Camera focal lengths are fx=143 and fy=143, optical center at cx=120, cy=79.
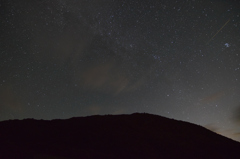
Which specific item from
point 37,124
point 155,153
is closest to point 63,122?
point 37,124

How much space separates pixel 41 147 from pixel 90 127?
5608 millimetres

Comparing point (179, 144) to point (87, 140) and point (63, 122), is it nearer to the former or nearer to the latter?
point (87, 140)

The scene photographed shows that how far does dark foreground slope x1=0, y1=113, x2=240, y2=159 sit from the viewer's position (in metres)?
8.42

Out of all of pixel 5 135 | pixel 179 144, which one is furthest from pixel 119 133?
pixel 5 135

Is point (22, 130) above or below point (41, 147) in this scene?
above

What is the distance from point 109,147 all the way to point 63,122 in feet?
20.9

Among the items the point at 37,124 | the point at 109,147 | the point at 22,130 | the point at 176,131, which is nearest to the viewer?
the point at 109,147

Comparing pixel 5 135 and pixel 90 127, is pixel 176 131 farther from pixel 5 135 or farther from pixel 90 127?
pixel 5 135

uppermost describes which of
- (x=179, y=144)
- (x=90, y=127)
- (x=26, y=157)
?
(x=90, y=127)

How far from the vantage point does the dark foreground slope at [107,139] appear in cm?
842

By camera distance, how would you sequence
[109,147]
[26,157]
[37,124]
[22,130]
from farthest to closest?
1. [37,124]
2. [22,130]
3. [109,147]
4. [26,157]

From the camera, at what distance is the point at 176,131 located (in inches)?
605

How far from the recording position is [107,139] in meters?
10.9

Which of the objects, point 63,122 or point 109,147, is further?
point 63,122
